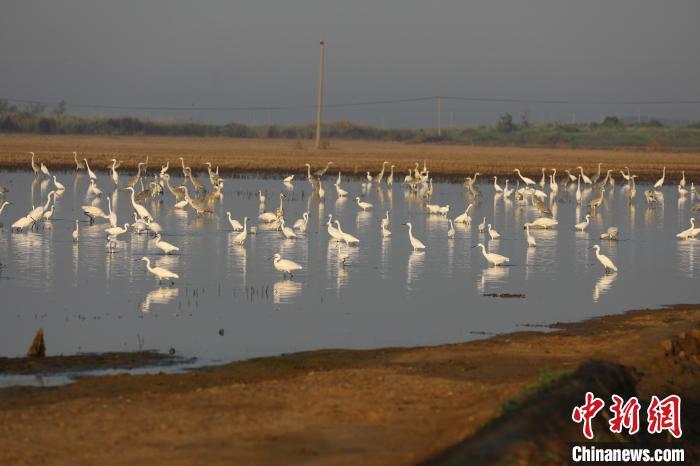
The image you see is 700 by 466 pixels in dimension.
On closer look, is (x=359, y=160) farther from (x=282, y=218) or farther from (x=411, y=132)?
(x=411, y=132)

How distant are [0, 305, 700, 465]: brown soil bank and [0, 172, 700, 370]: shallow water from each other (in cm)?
170

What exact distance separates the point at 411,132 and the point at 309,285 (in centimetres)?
9348

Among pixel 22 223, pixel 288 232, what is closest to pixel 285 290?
pixel 288 232

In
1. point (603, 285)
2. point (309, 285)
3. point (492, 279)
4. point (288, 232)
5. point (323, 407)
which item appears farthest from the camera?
point (288, 232)

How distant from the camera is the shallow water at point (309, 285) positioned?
13953 mm

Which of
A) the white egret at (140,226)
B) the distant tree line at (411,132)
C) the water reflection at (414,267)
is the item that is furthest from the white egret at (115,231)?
the distant tree line at (411,132)

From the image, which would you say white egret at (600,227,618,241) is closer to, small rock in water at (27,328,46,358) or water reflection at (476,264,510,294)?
water reflection at (476,264,510,294)

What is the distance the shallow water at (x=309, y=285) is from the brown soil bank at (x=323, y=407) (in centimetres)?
170

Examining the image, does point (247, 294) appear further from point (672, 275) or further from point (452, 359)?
point (672, 275)

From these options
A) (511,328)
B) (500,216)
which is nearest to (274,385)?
(511,328)

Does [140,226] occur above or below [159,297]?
above

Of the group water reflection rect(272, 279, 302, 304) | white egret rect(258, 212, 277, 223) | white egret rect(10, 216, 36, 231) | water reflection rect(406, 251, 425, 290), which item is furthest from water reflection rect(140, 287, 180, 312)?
white egret rect(258, 212, 277, 223)

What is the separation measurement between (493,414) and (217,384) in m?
3.13

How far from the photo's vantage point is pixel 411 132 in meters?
111
